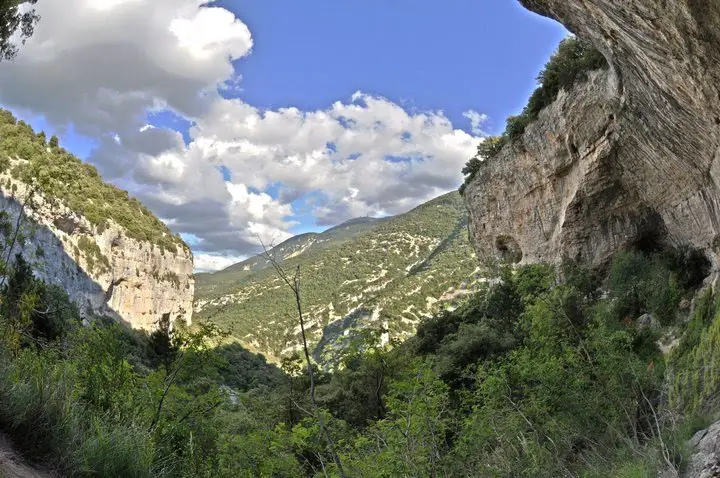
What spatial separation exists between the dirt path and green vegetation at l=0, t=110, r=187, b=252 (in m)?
3.23

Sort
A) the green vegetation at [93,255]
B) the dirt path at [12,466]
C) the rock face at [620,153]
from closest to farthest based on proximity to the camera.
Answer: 1. the dirt path at [12,466]
2. the rock face at [620,153]
3. the green vegetation at [93,255]

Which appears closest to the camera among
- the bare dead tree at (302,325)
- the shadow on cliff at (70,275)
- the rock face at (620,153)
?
the bare dead tree at (302,325)

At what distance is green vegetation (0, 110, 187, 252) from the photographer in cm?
566

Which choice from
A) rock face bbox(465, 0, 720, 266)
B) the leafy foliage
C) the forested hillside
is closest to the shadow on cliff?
the forested hillside

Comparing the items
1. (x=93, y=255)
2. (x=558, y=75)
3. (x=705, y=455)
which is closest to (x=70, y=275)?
(x=93, y=255)

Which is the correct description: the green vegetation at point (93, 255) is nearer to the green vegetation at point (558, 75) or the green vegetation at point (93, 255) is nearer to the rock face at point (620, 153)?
the rock face at point (620, 153)

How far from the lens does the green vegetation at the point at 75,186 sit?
566cm

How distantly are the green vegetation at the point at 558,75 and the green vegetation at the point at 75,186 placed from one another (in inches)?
715

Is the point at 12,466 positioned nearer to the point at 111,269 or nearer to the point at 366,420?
the point at 366,420

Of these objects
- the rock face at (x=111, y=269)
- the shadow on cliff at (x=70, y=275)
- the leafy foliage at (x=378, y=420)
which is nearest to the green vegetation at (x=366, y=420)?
the leafy foliage at (x=378, y=420)

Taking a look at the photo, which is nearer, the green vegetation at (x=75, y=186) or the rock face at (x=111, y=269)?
the green vegetation at (x=75, y=186)

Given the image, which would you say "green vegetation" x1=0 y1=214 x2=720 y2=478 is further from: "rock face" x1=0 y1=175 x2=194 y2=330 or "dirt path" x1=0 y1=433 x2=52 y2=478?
"rock face" x1=0 y1=175 x2=194 y2=330

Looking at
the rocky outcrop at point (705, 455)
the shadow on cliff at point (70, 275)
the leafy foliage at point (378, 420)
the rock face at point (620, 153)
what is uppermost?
the shadow on cliff at point (70, 275)

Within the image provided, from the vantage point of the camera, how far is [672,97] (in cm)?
1149
